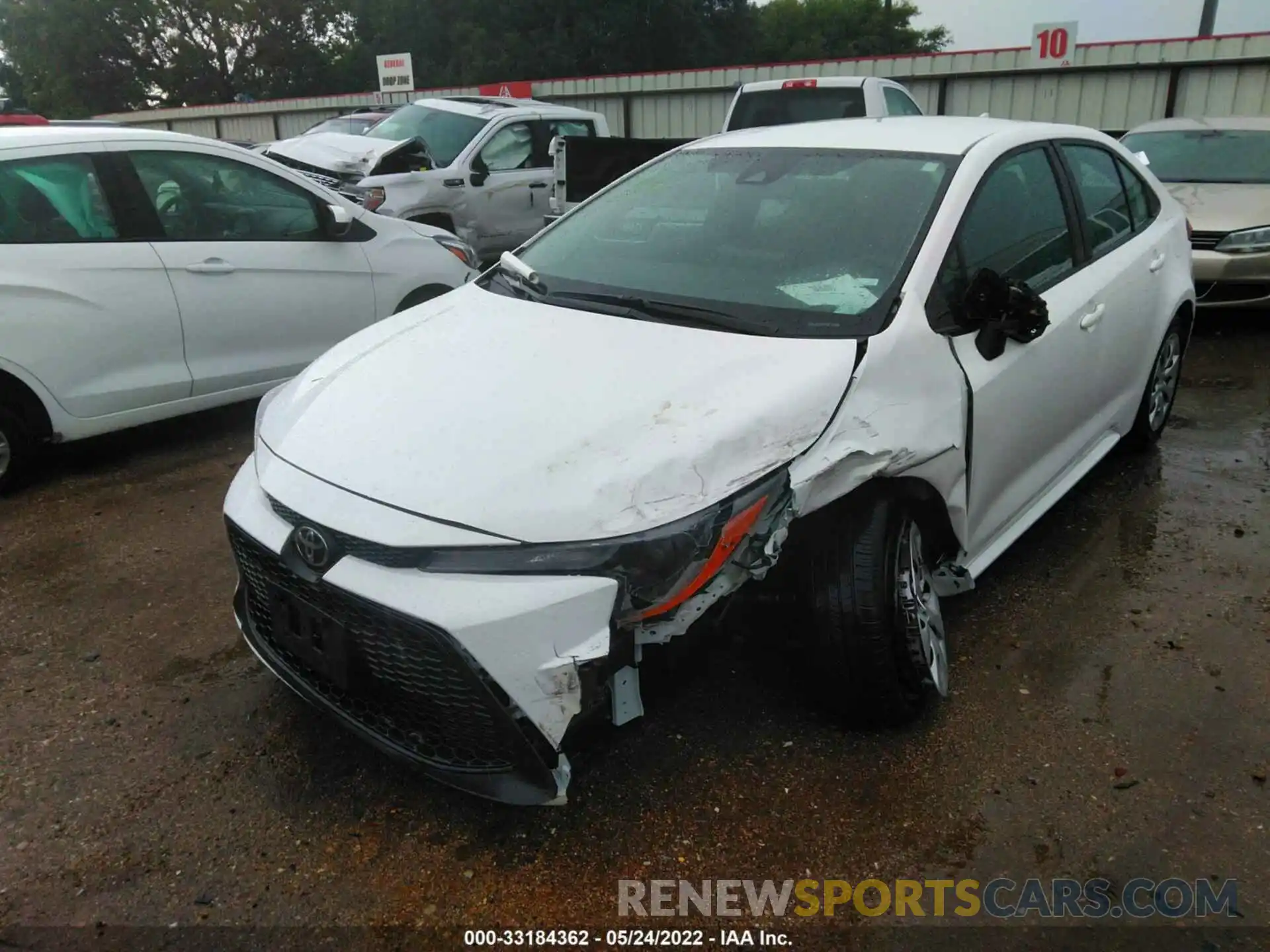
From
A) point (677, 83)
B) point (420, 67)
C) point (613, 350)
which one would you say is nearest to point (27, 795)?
point (613, 350)

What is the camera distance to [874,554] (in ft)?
8.42

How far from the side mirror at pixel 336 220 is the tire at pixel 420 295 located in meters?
0.56

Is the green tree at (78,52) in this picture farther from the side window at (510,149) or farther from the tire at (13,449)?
the tire at (13,449)

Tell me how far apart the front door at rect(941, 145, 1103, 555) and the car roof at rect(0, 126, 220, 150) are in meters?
3.91

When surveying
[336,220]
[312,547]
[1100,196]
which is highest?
[1100,196]

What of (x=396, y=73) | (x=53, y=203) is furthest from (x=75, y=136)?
(x=396, y=73)

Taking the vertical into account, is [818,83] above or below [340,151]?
above

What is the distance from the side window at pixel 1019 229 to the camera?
10.2ft

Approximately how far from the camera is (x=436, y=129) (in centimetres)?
962

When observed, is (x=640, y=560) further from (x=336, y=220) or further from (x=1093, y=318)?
(x=336, y=220)

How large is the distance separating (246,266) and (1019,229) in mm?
3817

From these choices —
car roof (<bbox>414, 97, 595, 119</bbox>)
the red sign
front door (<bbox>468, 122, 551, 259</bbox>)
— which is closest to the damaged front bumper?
front door (<bbox>468, 122, 551, 259</bbox>)

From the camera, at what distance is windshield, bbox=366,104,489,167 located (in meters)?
9.38

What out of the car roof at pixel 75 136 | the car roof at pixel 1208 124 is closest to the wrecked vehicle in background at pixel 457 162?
the car roof at pixel 75 136
